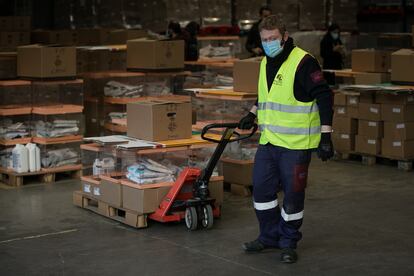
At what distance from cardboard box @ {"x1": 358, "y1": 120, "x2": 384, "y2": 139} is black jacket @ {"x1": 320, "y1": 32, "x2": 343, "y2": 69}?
13.7 feet

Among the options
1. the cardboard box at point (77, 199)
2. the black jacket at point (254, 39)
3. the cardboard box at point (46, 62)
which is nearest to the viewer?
the cardboard box at point (77, 199)

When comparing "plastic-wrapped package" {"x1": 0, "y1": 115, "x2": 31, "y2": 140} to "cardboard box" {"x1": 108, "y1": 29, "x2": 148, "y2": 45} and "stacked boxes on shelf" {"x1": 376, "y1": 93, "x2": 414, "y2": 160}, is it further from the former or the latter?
"stacked boxes on shelf" {"x1": 376, "y1": 93, "x2": 414, "y2": 160}

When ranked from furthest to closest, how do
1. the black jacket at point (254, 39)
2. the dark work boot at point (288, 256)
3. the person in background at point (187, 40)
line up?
the black jacket at point (254, 39) < the person in background at point (187, 40) < the dark work boot at point (288, 256)

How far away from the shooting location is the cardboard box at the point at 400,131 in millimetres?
11883

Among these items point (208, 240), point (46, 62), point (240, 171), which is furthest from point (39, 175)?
point (208, 240)

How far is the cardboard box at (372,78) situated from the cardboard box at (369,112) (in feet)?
3.50

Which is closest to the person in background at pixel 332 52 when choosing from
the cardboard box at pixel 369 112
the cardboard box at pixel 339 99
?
the cardboard box at pixel 339 99

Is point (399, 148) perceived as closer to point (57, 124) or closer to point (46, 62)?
point (57, 124)

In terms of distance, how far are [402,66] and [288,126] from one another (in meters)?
5.51

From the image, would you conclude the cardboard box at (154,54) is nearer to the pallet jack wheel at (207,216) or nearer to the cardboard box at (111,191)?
the cardboard box at (111,191)

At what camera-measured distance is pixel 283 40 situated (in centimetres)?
725

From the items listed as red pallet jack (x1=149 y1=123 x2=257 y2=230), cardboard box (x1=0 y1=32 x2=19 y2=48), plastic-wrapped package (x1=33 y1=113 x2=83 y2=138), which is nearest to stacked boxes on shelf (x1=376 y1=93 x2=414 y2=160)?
red pallet jack (x1=149 y1=123 x2=257 y2=230)

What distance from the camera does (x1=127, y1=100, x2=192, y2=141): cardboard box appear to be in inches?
348

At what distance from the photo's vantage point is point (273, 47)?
7.21m
